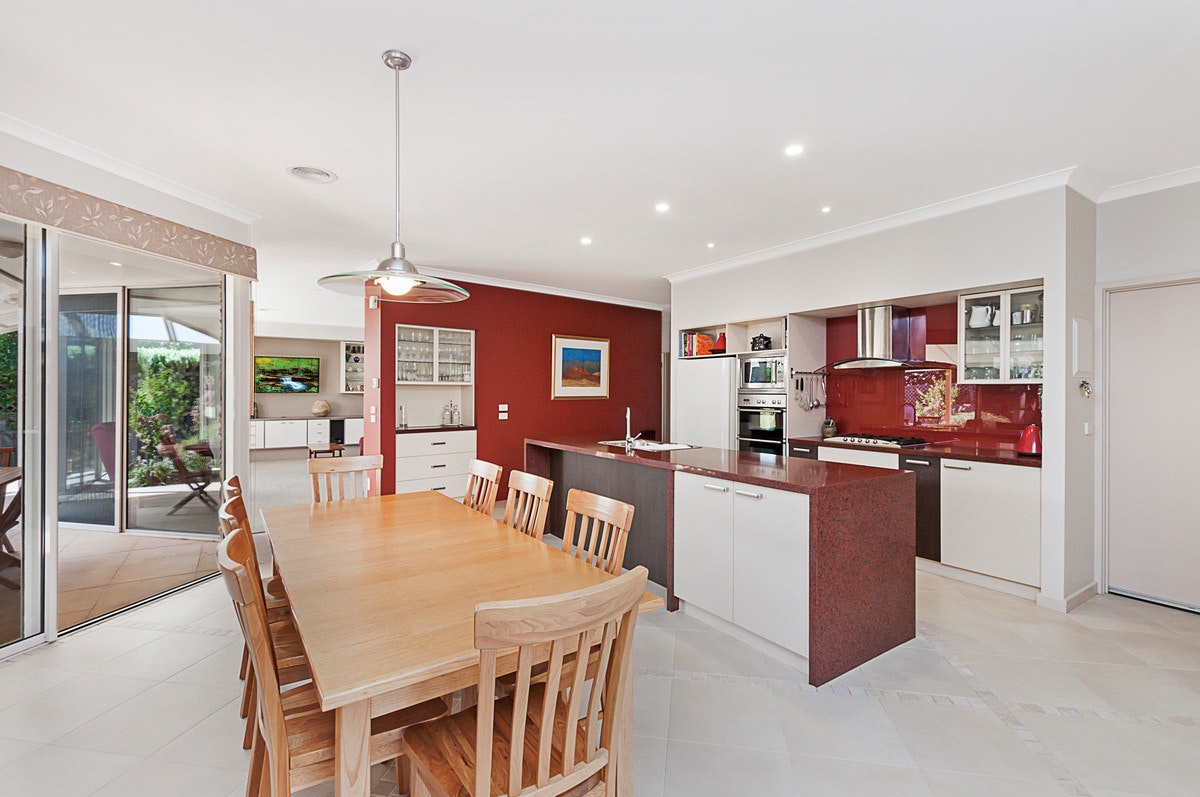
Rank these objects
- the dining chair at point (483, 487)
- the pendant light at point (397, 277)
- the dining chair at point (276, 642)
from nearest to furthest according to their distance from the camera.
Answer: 1. the dining chair at point (276, 642)
2. the pendant light at point (397, 277)
3. the dining chair at point (483, 487)

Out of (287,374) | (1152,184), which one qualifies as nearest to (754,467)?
(1152,184)

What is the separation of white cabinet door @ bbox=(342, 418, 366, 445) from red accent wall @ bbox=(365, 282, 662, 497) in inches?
206

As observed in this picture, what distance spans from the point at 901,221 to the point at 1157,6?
6.93 ft

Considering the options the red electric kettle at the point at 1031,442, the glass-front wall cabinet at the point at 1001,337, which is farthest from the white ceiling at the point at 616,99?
the red electric kettle at the point at 1031,442

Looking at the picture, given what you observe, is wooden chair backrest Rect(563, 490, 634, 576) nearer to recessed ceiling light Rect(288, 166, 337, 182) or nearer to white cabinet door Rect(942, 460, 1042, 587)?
recessed ceiling light Rect(288, 166, 337, 182)

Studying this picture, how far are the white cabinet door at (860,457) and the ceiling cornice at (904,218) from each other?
1.61 meters

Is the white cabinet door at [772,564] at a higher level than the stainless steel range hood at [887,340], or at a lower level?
lower

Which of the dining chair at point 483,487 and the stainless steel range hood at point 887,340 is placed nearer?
the dining chair at point 483,487

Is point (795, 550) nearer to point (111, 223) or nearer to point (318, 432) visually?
point (111, 223)

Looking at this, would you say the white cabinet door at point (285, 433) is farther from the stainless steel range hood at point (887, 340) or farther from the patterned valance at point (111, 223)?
the stainless steel range hood at point (887, 340)

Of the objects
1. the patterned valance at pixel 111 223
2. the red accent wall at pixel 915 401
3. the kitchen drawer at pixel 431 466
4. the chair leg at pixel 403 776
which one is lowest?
the chair leg at pixel 403 776

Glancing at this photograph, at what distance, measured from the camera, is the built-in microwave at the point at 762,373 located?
194 inches

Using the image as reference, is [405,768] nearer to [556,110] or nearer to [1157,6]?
[556,110]

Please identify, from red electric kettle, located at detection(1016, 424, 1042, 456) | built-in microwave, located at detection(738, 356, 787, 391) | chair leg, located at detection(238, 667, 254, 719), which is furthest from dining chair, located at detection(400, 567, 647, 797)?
built-in microwave, located at detection(738, 356, 787, 391)
